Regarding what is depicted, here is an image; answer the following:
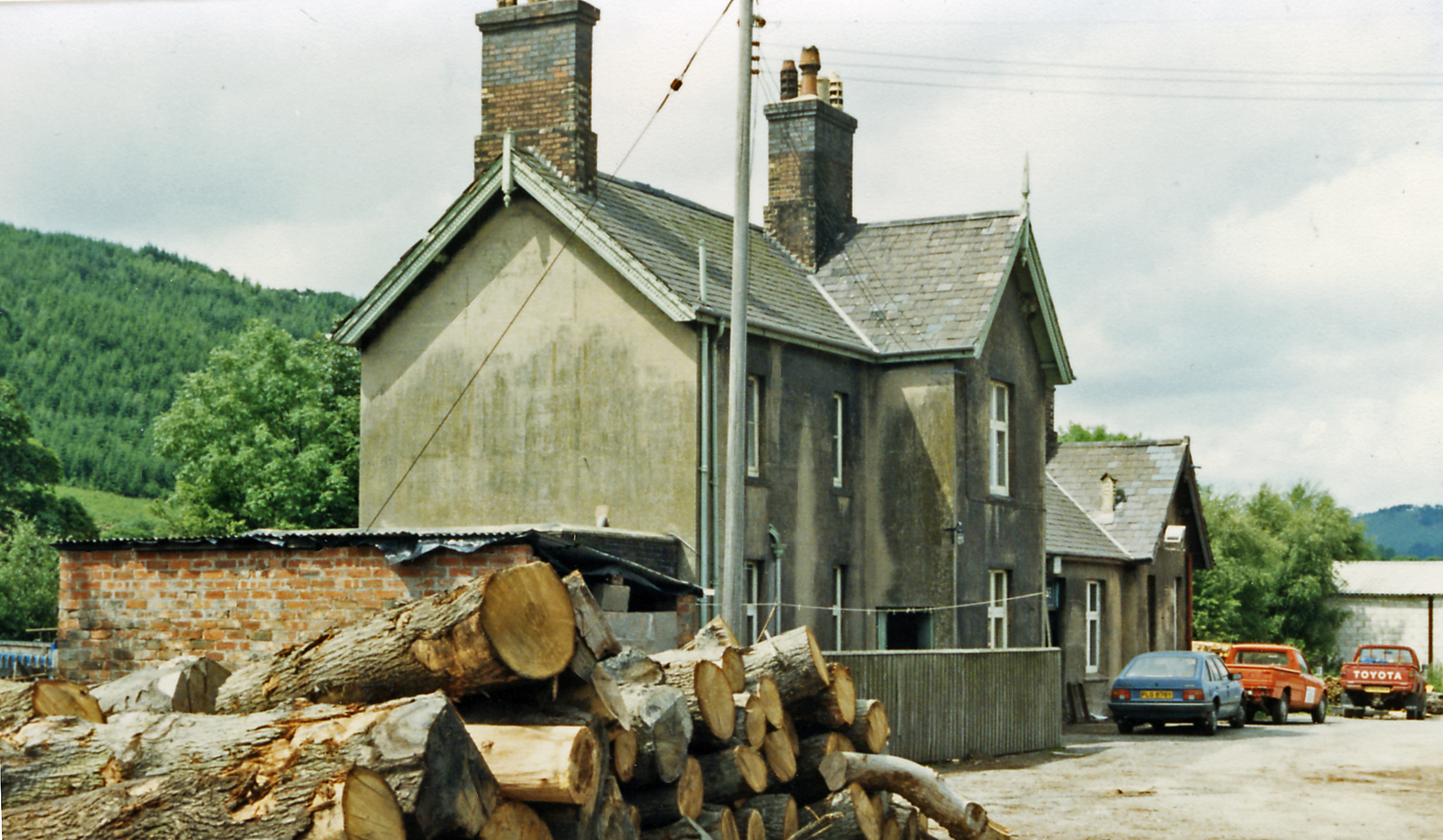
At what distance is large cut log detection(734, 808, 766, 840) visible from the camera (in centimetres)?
1103

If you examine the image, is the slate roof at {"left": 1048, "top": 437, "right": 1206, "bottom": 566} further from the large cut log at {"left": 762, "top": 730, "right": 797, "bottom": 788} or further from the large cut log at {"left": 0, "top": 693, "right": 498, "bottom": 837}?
the large cut log at {"left": 0, "top": 693, "right": 498, "bottom": 837}

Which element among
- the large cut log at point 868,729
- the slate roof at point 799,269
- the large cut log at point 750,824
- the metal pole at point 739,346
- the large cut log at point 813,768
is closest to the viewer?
the large cut log at point 750,824

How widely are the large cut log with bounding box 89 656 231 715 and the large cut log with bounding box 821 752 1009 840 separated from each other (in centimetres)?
460

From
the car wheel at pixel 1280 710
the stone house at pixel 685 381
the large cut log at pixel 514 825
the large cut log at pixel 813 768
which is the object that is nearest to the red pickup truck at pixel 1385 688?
the car wheel at pixel 1280 710

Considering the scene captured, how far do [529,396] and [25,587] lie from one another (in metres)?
35.1

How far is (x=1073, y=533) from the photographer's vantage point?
35.8 metres

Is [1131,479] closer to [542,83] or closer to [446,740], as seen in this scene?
[542,83]

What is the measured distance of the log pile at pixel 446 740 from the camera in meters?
7.46

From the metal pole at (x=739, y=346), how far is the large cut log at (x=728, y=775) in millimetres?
5370

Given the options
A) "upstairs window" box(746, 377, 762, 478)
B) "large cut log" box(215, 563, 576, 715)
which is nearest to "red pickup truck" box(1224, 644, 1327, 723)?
"upstairs window" box(746, 377, 762, 478)

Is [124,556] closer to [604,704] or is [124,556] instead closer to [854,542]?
[604,704]

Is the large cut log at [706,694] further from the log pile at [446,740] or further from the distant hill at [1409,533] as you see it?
the distant hill at [1409,533]

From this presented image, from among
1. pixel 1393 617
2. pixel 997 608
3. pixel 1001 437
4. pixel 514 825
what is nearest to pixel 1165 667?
pixel 997 608

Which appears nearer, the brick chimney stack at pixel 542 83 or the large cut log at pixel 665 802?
the large cut log at pixel 665 802
